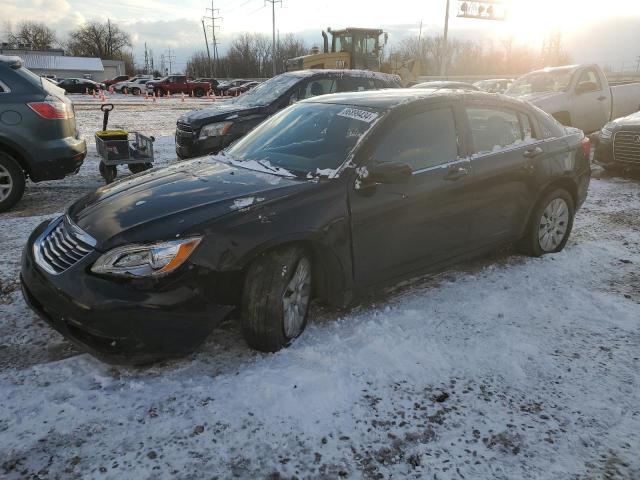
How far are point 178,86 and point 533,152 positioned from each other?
39.8 metres

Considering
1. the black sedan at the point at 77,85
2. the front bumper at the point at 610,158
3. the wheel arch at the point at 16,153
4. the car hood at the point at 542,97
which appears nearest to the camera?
the wheel arch at the point at 16,153

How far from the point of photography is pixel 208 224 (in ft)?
8.80

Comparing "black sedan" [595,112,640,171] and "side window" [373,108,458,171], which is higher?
"side window" [373,108,458,171]

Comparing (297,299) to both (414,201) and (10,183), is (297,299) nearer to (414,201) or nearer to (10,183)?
(414,201)

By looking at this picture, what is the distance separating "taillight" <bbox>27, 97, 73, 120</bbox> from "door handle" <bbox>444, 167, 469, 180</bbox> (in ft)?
15.6

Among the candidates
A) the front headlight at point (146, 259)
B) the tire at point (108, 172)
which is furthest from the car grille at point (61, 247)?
the tire at point (108, 172)

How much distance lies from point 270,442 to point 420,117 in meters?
2.44

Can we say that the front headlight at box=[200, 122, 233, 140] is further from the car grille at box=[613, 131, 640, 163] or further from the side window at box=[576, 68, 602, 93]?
the side window at box=[576, 68, 602, 93]

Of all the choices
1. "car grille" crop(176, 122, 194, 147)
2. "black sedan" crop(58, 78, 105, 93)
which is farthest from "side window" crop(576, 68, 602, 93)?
"black sedan" crop(58, 78, 105, 93)

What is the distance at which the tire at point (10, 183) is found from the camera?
231 inches

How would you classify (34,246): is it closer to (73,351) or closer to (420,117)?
(73,351)

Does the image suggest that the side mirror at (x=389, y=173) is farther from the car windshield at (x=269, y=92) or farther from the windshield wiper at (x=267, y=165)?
the car windshield at (x=269, y=92)

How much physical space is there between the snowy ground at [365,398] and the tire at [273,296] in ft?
0.46

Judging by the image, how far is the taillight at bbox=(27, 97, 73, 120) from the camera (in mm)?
5801
